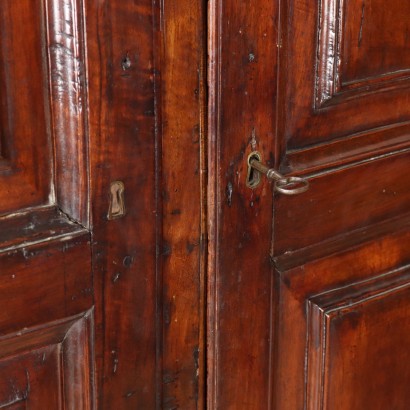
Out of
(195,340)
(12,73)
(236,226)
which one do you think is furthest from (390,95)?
(12,73)

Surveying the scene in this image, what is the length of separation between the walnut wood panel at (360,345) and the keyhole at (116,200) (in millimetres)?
366

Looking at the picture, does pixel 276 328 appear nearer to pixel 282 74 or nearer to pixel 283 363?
pixel 283 363

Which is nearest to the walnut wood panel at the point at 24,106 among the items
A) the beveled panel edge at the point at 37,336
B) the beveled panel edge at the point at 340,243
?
A: the beveled panel edge at the point at 37,336

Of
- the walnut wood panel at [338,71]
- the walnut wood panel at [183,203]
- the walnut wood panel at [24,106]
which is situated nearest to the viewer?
the walnut wood panel at [24,106]

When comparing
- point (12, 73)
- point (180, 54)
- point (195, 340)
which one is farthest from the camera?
point (195, 340)

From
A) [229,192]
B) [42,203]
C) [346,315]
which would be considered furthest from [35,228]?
[346,315]

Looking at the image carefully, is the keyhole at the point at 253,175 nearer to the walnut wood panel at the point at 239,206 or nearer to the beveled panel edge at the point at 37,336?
the walnut wood panel at the point at 239,206

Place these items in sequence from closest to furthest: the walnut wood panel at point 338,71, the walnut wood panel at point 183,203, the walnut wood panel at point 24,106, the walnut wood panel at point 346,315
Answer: the walnut wood panel at point 24,106 < the walnut wood panel at point 183,203 < the walnut wood panel at point 338,71 < the walnut wood panel at point 346,315

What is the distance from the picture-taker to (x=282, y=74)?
3.62 ft

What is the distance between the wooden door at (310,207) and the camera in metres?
1.08

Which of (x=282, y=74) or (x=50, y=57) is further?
(x=282, y=74)

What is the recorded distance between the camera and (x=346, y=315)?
1.27 meters

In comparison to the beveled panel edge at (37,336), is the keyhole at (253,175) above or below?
above

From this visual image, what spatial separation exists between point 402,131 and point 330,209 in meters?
0.18
